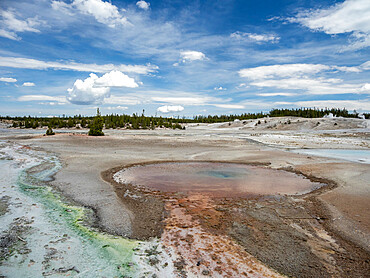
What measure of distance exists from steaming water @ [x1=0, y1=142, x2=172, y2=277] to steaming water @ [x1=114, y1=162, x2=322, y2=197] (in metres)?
4.04

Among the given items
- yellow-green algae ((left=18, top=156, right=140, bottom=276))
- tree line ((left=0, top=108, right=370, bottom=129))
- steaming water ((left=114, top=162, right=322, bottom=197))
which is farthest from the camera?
tree line ((left=0, top=108, right=370, bottom=129))

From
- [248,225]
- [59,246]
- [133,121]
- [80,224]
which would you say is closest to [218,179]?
[248,225]

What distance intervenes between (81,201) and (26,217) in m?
1.73

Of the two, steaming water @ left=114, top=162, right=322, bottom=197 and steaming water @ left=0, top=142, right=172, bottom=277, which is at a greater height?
steaming water @ left=0, top=142, right=172, bottom=277

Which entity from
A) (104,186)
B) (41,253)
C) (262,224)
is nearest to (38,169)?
(104,186)

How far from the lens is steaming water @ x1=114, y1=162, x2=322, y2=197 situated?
9914 mm

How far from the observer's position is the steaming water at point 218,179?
9.91 m

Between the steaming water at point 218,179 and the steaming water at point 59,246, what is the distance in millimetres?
4037

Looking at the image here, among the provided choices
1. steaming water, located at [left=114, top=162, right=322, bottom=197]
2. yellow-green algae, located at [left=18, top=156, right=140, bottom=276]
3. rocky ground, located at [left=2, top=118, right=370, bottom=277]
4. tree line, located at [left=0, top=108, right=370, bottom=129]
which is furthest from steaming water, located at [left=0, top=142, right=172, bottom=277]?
tree line, located at [left=0, top=108, right=370, bottom=129]

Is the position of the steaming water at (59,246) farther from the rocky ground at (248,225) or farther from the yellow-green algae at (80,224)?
the rocky ground at (248,225)

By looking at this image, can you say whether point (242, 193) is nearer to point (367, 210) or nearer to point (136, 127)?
point (367, 210)

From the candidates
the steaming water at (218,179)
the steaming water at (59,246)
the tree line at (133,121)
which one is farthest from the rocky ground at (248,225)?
the tree line at (133,121)

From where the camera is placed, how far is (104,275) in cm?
436

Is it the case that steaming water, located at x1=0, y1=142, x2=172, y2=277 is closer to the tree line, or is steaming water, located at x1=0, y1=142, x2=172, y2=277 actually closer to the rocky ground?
the rocky ground
